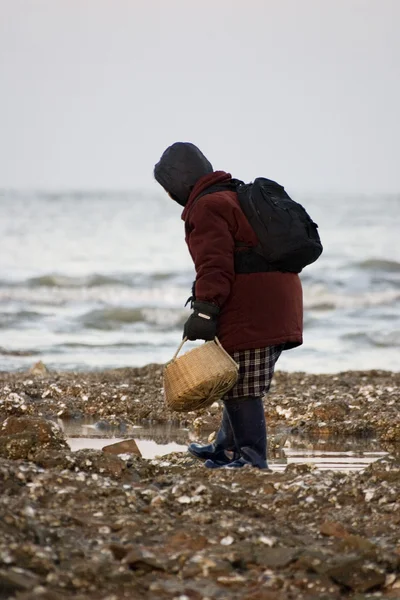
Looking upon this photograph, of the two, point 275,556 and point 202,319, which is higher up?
point 202,319

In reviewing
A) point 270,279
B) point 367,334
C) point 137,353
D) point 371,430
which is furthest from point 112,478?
point 367,334

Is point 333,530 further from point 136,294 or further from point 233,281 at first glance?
point 136,294

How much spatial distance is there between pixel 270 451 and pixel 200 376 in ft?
6.29

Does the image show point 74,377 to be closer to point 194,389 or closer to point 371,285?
point 194,389

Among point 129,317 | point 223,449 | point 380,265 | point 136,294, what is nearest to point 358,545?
point 223,449

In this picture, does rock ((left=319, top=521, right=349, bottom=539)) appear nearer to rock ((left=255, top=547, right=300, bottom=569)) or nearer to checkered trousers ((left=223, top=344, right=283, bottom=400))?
rock ((left=255, top=547, right=300, bottom=569))

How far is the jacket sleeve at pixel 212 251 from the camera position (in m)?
5.79

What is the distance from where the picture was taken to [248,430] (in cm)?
621

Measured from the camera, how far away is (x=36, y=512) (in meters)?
4.64

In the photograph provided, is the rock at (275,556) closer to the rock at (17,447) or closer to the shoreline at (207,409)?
the rock at (17,447)

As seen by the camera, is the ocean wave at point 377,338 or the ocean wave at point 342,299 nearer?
the ocean wave at point 377,338

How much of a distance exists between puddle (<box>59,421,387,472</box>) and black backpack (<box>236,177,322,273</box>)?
1548 mm

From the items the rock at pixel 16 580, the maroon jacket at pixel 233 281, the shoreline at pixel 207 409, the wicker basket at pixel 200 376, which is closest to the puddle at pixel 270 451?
the shoreline at pixel 207 409

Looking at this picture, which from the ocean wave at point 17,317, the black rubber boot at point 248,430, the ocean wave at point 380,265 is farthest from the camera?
the ocean wave at point 380,265
